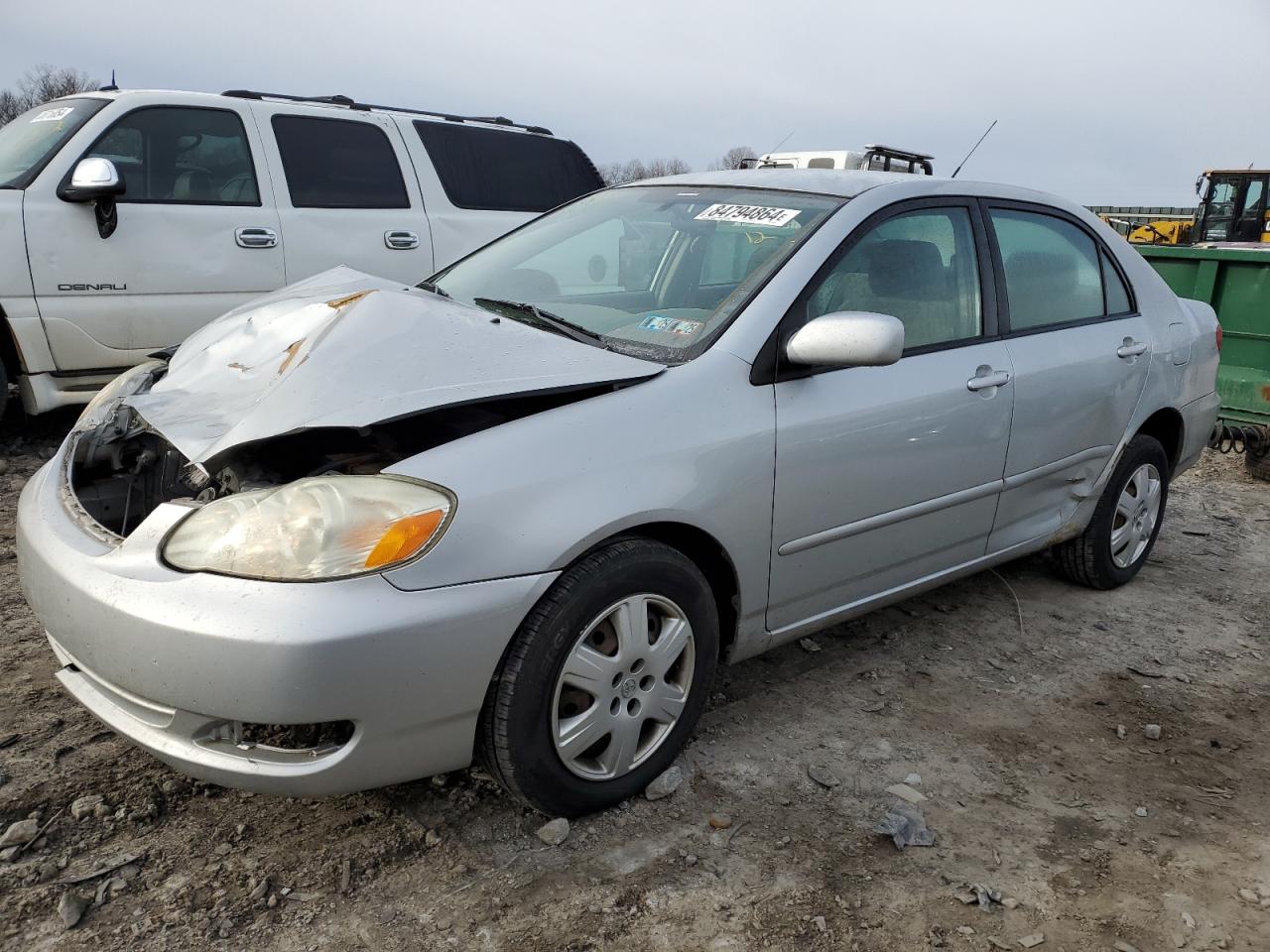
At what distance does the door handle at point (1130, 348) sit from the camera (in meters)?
3.83

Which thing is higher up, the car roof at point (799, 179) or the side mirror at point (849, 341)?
the car roof at point (799, 179)

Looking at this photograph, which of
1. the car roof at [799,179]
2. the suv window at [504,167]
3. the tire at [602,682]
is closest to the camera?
the tire at [602,682]

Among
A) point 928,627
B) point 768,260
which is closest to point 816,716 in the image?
point 928,627

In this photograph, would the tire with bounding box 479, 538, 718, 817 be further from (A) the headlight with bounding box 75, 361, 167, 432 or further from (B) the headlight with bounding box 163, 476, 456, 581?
(A) the headlight with bounding box 75, 361, 167, 432

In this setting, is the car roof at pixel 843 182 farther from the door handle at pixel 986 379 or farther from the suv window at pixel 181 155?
the suv window at pixel 181 155

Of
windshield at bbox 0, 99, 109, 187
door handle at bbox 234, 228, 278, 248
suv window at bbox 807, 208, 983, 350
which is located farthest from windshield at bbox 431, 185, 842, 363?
windshield at bbox 0, 99, 109, 187

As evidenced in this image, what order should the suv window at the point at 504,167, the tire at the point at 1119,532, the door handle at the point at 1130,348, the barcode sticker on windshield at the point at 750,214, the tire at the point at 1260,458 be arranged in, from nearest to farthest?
1. the barcode sticker on windshield at the point at 750,214
2. the door handle at the point at 1130,348
3. the tire at the point at 1119,532
4. the tire at the point at 1260,458
5. the suv window at the point at 504,167

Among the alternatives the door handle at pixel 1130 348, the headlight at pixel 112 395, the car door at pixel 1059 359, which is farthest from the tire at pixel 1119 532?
the headlight at pixel 112 395

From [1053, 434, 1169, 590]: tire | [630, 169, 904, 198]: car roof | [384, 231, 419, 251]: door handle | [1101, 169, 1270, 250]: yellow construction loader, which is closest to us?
[630, 169, 904, 198]: car roof

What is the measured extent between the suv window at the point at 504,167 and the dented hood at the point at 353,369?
3681mm

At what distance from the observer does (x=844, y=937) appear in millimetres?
2148

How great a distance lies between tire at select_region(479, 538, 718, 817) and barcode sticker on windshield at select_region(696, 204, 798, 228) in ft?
3.78

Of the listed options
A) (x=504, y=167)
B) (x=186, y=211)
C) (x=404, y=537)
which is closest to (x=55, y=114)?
(x=186, y=211)

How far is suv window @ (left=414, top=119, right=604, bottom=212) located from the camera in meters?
6.35
